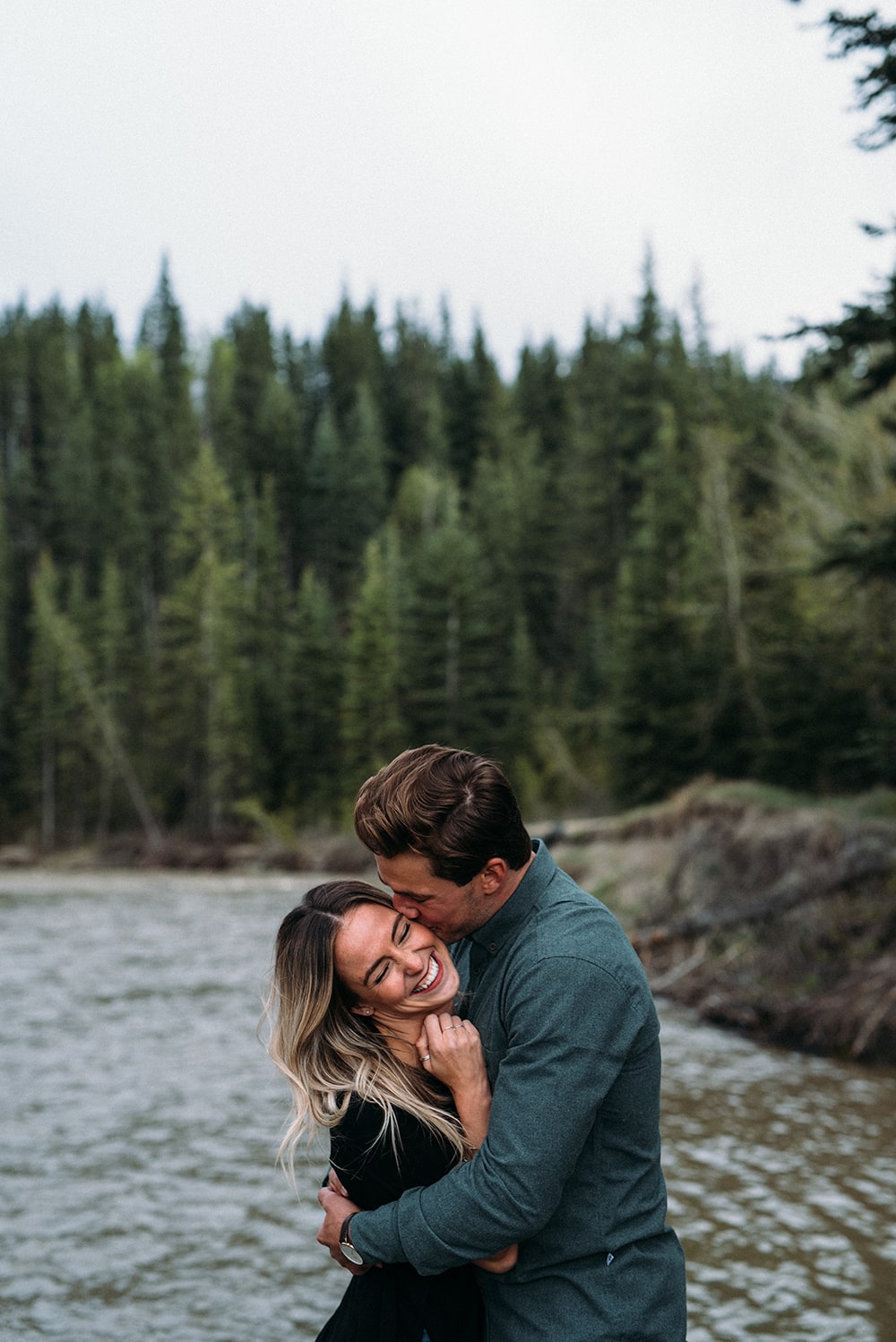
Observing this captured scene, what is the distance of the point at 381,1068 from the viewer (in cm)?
274

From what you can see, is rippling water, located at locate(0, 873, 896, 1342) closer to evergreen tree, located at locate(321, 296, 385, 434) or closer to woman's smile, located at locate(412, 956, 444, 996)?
woman's smile, located at locate(412, 956, 444, 996)

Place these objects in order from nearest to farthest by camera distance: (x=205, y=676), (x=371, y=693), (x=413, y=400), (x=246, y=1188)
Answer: (x=246, y=1188) → (x=371, y=693) → (x=205, y=676) → (x=413, y=400)

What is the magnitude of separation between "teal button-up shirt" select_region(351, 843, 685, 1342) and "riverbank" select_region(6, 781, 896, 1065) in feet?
32.9

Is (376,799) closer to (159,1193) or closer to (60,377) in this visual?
(159,1193)

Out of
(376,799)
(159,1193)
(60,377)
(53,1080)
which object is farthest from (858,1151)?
(60,377)

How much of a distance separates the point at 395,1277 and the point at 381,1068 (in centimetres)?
43

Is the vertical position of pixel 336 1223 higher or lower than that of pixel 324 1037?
lower

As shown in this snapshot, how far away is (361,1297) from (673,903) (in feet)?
49.3

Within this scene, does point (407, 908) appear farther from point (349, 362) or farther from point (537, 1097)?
point (349, 362)

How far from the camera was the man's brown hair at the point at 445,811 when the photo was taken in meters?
2.55

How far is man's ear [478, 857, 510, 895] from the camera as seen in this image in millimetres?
2639

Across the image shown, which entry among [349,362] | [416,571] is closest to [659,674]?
[416,571]

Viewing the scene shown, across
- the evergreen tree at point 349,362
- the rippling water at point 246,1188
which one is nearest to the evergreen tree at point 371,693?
the rippling water at point 246,1188

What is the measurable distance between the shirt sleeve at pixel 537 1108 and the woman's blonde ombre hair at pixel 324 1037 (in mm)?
238
